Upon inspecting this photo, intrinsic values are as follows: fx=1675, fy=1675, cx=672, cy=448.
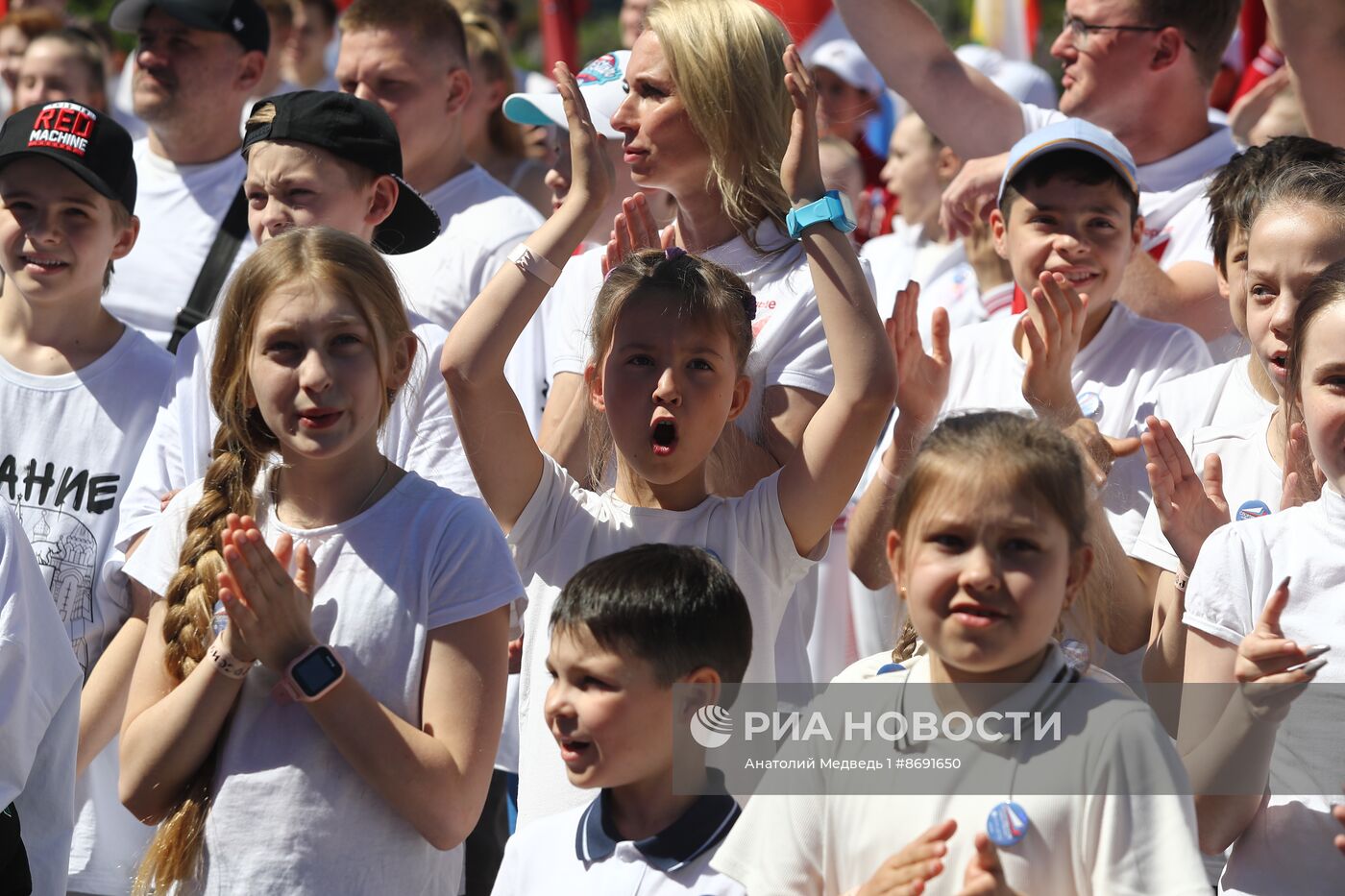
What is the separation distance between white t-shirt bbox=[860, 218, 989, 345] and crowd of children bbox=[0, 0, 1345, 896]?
1.47 meters

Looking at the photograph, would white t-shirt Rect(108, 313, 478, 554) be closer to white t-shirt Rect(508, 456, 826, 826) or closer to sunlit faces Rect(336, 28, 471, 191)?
white t-shirt Rect(508, 456, 826, 826)

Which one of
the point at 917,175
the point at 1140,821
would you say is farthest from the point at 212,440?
the point at 917,175

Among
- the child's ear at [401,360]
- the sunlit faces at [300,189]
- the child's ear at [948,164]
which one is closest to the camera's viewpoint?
the child's ear at [401,360]

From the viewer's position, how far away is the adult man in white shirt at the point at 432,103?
5203mm

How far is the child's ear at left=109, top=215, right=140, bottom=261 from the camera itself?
4.51 m

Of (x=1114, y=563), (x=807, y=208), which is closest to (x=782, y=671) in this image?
(x=1114, y=563)

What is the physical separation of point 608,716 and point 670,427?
2.46ft

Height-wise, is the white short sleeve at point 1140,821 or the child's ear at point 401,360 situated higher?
the child's ear at point 401,360

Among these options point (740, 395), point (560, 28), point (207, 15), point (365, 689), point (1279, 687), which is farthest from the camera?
point (560, 28)

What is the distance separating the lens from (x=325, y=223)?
414 cm

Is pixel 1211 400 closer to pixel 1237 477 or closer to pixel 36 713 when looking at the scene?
pixel 1237 477

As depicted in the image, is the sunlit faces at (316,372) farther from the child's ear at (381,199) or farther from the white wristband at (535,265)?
the child's ear at (381,199)

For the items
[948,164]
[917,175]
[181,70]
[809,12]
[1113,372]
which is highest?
[809,12]

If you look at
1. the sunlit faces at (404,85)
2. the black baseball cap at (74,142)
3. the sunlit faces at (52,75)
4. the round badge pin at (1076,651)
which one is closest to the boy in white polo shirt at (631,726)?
the round badge pin at (1076,651)
